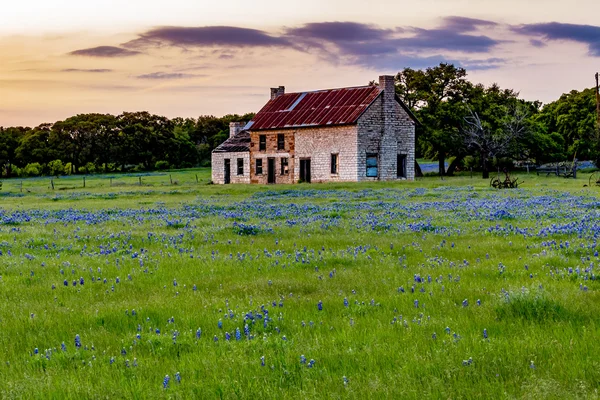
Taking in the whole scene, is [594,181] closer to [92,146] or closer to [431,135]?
[431,135]

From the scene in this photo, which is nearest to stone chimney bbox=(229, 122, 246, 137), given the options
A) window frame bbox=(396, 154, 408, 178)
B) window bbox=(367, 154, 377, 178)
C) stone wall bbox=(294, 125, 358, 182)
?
stone wall bbox=(294, 125, 358, 182)

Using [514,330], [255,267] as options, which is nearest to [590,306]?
[514,330]

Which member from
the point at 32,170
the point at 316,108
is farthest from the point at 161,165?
the point at 316,108

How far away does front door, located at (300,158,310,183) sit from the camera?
63.8 metres

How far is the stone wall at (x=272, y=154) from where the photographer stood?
6488 centimetres

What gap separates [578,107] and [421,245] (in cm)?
8723

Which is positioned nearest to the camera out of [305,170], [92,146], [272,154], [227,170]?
[305,170]

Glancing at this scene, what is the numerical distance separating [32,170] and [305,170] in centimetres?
5945

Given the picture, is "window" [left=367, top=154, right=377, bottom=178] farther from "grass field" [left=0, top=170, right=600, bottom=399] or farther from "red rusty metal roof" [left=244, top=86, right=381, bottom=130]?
"grass field" [left=0, top=170, right=600, bottom=399]

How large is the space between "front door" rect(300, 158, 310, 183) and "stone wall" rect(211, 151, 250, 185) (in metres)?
7.64

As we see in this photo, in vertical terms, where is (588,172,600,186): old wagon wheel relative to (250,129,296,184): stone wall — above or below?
below

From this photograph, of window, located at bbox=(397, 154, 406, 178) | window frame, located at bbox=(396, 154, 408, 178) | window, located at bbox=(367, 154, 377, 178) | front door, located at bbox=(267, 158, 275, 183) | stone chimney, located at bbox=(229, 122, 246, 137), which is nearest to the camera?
window, located at bbox=(367, 154, 377, 178)

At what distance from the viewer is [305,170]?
6406 cm

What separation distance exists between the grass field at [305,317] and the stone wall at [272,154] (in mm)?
50621
